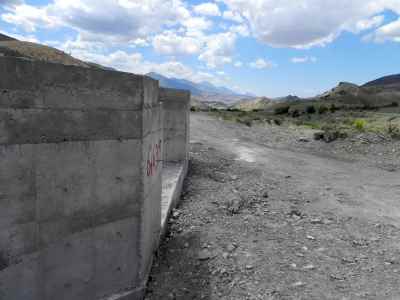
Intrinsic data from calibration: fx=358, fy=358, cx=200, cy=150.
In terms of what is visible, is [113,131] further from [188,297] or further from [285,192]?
[285,192]

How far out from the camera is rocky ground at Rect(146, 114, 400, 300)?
14.9ft

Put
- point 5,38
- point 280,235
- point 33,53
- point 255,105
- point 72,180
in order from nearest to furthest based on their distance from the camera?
1. point 72,180
2. point 280,235
3. point 33,53
4. point 5,38
5. point 255,105

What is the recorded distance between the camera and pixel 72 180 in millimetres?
3375

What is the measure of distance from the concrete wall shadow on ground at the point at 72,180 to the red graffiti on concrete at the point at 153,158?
0.07 m

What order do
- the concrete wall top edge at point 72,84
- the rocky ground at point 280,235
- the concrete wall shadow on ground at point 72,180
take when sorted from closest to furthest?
the concrete wall top edge at point 72,84 → the concrete wall shadow on ground at point 72,180 → the rocky ground at point 280,235

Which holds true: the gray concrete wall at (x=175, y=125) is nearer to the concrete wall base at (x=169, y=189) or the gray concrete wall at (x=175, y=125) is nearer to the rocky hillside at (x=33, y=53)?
the concrete wall base at (x=169, y=189)

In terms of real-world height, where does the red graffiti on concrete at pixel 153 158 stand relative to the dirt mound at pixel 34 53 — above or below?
below

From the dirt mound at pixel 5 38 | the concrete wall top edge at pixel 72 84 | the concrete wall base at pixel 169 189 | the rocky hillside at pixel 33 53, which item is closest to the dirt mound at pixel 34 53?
the rocky hillside at pixel 33 53

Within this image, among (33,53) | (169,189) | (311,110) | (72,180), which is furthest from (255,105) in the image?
(72,180)

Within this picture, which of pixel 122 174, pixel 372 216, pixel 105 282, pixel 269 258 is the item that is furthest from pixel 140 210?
pixel 372 216

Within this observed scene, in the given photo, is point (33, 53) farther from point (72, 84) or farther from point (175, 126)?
point (72, 84)

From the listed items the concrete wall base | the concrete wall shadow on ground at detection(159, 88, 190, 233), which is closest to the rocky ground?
the concrete wall base

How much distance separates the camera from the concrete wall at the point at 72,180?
3.01m

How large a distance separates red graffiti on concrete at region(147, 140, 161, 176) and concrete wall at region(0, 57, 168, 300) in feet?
0.19
